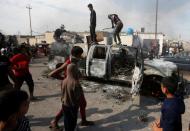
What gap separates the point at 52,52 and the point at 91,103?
186 inches

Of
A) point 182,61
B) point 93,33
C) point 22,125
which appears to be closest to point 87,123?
point 22,125

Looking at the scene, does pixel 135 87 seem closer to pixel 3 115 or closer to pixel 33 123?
pixel 33 123

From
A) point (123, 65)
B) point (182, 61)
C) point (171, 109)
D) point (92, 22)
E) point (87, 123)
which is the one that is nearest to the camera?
point (171, 109)

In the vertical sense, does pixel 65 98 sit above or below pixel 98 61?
below

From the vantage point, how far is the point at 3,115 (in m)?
2.15

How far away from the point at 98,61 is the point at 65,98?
604 cm

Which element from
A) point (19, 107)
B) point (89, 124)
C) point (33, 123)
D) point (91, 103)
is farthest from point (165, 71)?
point (19, 107)

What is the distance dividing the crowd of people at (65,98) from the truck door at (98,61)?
3091 mm

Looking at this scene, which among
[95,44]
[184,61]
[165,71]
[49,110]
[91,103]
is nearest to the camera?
[49,110]

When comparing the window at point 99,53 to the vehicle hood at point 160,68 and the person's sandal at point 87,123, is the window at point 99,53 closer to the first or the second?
the vehicle hood at point 160,68

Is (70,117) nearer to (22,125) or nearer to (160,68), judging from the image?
(22,125)

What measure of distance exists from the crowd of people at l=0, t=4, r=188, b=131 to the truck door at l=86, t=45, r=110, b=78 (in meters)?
3.09

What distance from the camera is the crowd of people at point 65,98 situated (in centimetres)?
217

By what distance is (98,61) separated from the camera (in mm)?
10742
